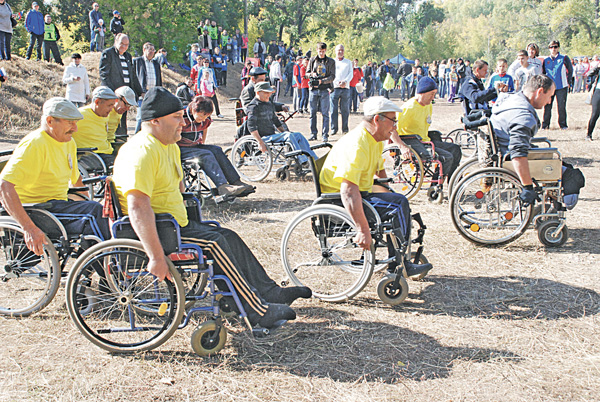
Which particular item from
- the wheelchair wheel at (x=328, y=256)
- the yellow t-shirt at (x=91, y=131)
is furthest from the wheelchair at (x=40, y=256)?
the yellow t-shirt at (x=91, y=131)

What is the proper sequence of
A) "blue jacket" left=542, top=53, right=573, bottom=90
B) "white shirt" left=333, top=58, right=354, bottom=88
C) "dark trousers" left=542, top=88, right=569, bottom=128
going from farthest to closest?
"dark trousers" left=542, top=88, right=569, bottom=128, "blue jacket" left=542, top=53, right=573, bottom=90, "white shirt" left=333, top=58, right=354, bottom=88

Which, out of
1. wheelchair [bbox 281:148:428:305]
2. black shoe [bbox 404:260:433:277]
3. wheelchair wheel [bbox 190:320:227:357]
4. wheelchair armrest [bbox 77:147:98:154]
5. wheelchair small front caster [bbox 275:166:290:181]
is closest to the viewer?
wheelchair wheel [bbox 190:320:227:357]

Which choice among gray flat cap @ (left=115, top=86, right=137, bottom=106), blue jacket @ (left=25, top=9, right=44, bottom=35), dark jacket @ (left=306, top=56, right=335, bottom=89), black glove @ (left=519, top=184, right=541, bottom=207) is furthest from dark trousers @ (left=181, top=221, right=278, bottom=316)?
blue jacket @ (left=25, top=9, right=44, bottom=35)

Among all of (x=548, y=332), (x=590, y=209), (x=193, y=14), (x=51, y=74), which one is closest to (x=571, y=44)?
(x=193, y=14)

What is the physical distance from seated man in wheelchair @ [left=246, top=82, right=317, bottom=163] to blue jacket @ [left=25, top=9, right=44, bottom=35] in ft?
37.1

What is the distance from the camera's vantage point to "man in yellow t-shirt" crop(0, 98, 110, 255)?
374 cm

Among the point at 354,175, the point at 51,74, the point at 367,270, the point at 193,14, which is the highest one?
the point at 193,14

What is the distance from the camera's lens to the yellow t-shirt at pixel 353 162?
150 inches

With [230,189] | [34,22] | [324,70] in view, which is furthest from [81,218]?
[34,22]

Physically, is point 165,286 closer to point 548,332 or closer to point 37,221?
point 37,221

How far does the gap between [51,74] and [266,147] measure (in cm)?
1225

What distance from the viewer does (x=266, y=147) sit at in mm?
7992

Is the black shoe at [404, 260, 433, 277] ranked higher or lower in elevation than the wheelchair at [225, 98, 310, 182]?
lower

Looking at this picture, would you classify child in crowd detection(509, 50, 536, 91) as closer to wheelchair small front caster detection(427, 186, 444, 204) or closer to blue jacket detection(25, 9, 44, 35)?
wheelchair small front caster detection(427, 186, 444, 204)
